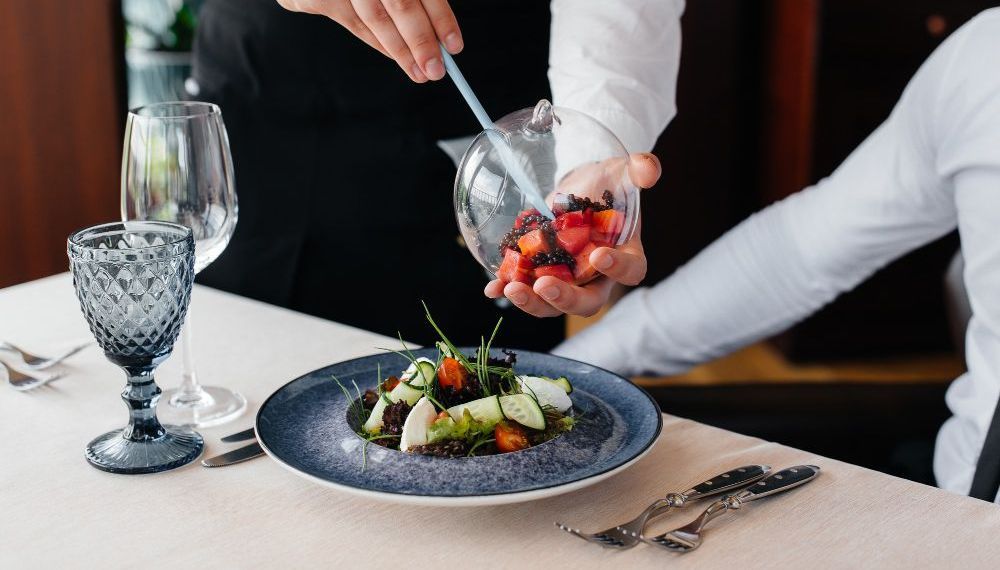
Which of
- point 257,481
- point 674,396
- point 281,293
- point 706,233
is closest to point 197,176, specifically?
point 257,481

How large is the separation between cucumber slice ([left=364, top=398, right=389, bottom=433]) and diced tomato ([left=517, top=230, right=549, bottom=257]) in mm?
184

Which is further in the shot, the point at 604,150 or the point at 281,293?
the point at 281,293

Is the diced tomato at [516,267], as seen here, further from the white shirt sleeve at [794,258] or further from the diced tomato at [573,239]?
the white shirt sleeve at [794,258]

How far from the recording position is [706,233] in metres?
3.58

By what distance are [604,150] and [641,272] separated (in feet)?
0.46

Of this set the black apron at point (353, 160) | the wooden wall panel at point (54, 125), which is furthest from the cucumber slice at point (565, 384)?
the wooden wall panel at point (54, 125)

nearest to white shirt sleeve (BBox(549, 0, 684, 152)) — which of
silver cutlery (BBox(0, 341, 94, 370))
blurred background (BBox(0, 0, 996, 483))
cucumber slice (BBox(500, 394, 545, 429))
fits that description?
cucumber slice (BBox(500, 394, 545, 429))

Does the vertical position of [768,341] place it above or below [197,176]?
below

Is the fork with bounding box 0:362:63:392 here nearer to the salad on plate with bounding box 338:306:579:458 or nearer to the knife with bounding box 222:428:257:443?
the knife with bounding box 222:428:257:443

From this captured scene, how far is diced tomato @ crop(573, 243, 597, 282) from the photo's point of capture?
92cm

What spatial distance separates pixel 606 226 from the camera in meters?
0.93

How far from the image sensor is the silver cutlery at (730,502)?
74 cm

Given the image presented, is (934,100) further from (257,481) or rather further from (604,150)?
(257,481)

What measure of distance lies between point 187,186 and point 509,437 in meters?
0.40
